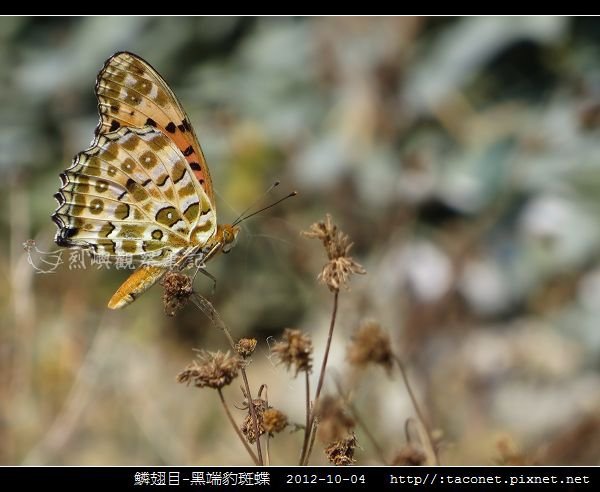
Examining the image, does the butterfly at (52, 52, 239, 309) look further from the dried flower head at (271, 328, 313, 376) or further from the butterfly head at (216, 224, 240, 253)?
the dried flower head at (271, 328, 313, 376)

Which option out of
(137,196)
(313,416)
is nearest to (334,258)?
(313,416)

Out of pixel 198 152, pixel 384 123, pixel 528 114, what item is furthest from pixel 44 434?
pixel 528 114
